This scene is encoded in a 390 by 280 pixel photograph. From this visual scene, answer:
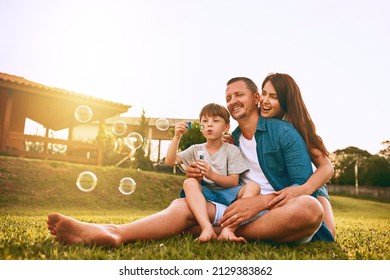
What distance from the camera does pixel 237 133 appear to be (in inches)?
101

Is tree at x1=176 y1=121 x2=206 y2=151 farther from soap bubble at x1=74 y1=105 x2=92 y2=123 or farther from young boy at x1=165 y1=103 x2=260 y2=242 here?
young boy at x1=165 y1=103 x2=260 y2=242

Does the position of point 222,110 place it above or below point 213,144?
above

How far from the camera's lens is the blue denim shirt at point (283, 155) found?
2.10 metres

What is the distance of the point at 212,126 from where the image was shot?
2480mm

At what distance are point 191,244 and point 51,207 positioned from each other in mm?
5076

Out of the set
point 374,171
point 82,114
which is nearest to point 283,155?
point 82,114

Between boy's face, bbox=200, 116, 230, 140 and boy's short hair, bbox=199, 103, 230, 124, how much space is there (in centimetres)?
2

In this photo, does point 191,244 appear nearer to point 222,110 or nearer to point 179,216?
point 179,216

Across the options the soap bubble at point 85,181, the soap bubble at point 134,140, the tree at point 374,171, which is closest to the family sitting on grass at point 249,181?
the soap bubble at point 85,181

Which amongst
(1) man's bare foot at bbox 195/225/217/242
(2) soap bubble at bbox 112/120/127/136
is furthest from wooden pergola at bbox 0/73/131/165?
(1) man's bare foot at bbox 195/225/217/242

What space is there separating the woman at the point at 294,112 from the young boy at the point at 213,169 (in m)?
0.30

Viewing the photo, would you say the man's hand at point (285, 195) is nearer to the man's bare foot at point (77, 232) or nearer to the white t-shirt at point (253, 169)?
the white t-shirt at point (253, 169)
